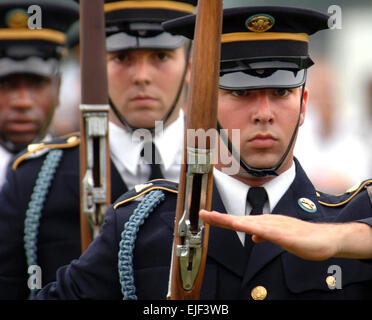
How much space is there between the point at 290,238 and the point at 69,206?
198 centimetres

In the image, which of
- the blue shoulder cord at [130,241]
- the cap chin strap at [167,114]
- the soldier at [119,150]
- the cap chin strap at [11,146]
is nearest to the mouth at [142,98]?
the soldier at [119,150]

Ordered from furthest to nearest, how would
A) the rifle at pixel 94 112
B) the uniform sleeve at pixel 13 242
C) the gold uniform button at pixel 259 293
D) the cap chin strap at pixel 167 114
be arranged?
1. the cap chin strap at pixel 167 114
2. the uniform sleeve at pixel 13 242
3. the rifle at pixel 94 112
4. the gold uniform button at pixel 259 293

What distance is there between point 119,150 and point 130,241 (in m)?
1.20

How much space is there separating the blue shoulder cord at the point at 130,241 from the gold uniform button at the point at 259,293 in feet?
1.38

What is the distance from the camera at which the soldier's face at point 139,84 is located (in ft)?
15.0

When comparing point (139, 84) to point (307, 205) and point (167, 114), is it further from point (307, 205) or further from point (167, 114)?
point (307, 205)

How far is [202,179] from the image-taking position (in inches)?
122

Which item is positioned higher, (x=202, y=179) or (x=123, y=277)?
(x=202, y=179)

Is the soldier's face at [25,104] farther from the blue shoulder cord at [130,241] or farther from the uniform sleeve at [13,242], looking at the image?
the blue shoulder cord at [130,241]

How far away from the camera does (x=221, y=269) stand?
347cm

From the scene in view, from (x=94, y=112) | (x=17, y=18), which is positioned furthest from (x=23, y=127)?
(x=94, y=112)

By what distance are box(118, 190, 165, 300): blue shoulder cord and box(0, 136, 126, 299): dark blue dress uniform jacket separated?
87 centimetres

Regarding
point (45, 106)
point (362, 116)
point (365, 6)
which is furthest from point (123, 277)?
point (365, 6)

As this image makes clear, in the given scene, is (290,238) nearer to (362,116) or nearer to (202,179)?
(202,179)
